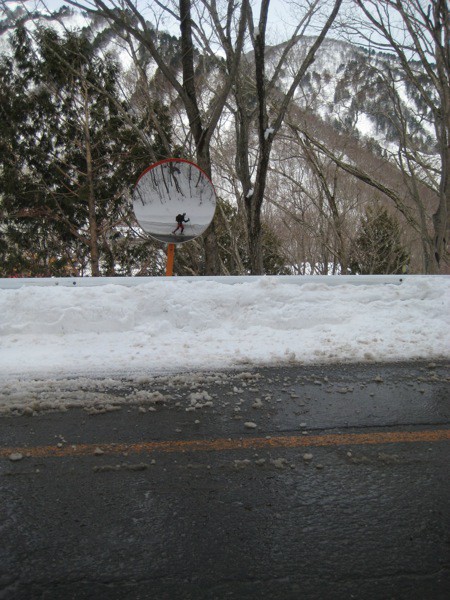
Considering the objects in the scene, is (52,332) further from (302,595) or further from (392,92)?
(392,92)

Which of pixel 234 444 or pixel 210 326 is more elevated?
pixel 210 326

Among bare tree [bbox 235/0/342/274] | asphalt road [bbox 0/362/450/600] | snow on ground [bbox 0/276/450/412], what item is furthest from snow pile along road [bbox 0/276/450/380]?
bare tree [bbox 235/0/342/274]

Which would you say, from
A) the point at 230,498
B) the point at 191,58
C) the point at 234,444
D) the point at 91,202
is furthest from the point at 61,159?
the point at 230,498

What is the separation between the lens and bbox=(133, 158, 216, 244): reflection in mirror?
280 inches

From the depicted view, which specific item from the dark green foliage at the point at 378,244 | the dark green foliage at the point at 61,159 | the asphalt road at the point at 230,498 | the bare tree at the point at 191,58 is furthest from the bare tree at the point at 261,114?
the dark green foliage at the point at 378,244

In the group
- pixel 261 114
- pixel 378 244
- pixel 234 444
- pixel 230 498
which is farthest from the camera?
pixel 378 244

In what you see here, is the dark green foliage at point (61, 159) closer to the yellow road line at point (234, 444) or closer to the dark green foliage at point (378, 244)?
the dark green foliage at point (378, 244)

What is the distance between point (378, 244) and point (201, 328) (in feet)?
84.7

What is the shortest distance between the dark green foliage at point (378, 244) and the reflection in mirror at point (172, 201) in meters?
22.1

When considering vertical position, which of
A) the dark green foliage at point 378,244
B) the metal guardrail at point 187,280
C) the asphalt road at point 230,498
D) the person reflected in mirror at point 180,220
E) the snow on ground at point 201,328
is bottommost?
the asphalt road at point 230,498

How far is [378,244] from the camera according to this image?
95.8 feet

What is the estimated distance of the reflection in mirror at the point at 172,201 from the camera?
23.3ft

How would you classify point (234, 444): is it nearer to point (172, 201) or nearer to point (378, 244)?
point (172, 201)

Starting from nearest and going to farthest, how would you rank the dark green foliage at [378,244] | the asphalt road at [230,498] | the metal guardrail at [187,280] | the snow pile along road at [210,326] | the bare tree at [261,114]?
1. the asphalt road at [230,498]
2. the snow pile along road at [210,326]
3. the metal guardrail at [187,280]
4. the bare tree at [261,114]
5. the dark green foliage at [378,244]
